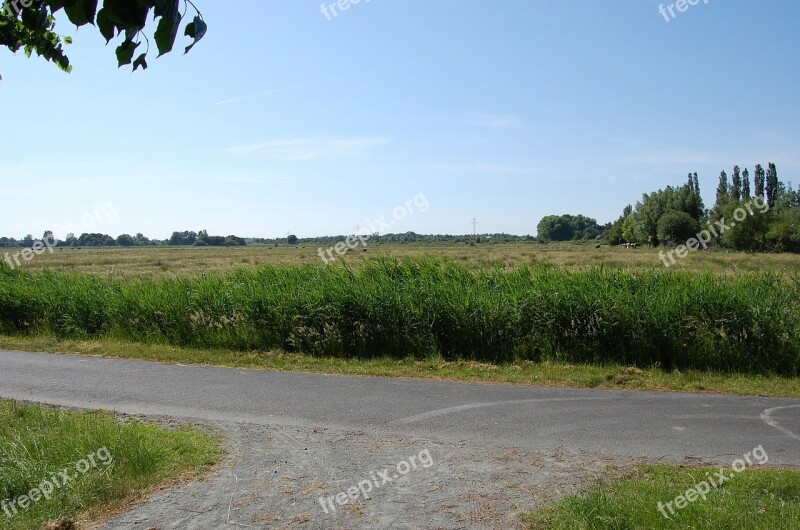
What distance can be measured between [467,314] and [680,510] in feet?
25.8

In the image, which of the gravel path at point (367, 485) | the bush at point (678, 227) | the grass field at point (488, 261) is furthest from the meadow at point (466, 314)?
the bush at point (678, 227)

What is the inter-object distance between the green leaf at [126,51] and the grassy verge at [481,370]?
27.3 feet

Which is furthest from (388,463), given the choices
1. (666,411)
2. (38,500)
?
(666,411)

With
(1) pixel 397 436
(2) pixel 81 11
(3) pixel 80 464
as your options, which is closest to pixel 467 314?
(1) pixel 397 436

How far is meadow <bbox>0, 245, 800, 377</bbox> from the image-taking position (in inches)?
440

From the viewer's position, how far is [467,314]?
12.3 m

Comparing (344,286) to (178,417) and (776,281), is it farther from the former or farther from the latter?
(776,281)

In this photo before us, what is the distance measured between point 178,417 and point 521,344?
6.64m

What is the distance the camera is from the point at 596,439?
22.1 ft

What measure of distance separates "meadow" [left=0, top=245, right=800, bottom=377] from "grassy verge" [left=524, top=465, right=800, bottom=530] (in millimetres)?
6169
